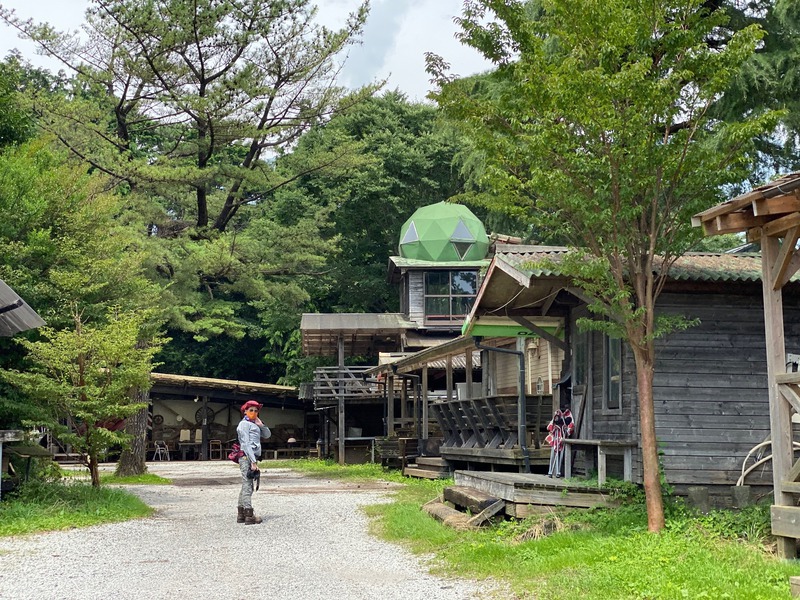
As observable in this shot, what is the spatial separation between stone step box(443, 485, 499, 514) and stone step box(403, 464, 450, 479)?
6996 millimetres

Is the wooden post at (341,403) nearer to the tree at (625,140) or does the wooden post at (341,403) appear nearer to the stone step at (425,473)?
the stone step at (425,473)

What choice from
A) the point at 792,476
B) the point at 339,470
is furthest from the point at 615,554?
the point at 339,470

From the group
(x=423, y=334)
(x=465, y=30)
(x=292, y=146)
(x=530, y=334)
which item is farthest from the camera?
(x=423, y=334)

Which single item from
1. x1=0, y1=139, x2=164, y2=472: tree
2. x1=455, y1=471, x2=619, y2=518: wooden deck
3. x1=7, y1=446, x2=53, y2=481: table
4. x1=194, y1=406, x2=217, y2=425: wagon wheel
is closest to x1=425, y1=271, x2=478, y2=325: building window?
x1=194, y1=406, x2=217, y2=425: wagon wheel

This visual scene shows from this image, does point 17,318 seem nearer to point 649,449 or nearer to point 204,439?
point 649,449

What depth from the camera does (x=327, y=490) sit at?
20312 mm

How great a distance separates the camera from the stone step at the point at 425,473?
69.3ft

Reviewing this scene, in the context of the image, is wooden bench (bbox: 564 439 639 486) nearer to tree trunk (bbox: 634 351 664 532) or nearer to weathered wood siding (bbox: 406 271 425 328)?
tree trunk (bbox: 634 351 664 532)

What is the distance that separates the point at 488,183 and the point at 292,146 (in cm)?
1707

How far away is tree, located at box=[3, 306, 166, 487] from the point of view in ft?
47.6

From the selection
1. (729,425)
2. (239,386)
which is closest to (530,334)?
(729,425)

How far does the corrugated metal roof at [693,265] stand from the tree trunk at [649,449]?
156 centimetres

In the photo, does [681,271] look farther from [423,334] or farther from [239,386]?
[239,386]

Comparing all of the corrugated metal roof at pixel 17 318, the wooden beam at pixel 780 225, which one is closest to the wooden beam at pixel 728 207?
the wooden beam at pixel 780 225
